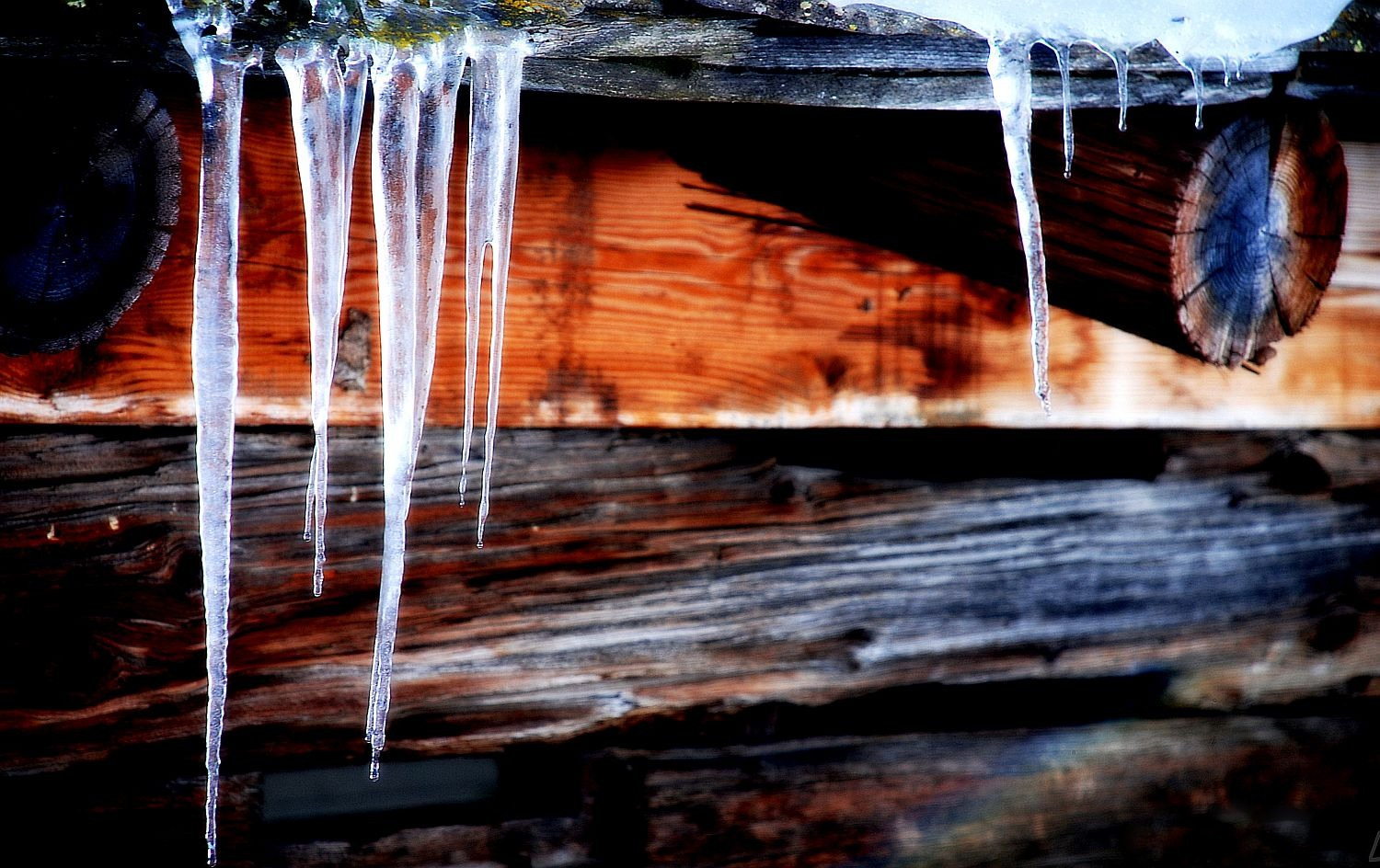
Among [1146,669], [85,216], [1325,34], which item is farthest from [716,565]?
[1325,34]

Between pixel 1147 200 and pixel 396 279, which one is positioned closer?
pixel 396 279

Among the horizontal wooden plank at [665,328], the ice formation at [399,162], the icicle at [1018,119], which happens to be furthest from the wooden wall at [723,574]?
the icicle at [1018,119]

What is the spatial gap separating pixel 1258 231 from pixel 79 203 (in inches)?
55.5

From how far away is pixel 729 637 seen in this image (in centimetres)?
159

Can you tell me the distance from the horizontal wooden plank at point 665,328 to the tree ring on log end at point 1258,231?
0.35m

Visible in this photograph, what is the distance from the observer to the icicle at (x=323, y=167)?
915mm

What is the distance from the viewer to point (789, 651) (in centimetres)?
163

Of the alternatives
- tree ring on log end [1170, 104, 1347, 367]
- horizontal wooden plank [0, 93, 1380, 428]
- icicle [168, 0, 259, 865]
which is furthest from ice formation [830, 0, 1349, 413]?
icicle [168, 0, 259, 865]

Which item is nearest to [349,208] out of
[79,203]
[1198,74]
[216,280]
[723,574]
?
[216,280]

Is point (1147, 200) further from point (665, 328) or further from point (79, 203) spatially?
point (79, 203)

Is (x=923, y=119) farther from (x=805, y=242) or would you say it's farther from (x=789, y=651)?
(x=789, y=651)

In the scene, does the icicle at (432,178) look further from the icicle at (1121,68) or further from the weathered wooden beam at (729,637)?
the icicle at (1121,68)

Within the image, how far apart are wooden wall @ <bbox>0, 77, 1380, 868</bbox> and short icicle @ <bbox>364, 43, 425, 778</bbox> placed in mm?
361

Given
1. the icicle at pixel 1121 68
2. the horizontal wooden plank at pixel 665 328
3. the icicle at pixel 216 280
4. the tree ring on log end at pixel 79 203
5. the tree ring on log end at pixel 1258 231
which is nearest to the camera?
the icicle at pixel 216 280
